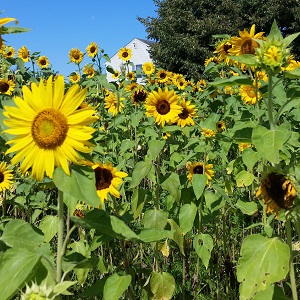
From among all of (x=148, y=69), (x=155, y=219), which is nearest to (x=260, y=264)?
(x=155, y=219)

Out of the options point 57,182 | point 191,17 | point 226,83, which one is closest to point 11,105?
point 57,182

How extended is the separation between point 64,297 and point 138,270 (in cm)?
48

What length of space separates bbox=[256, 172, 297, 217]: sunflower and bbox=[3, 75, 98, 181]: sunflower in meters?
0.45

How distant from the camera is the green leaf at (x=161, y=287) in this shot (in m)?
1.75

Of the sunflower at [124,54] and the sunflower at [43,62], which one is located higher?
the sunflower at [124,54]

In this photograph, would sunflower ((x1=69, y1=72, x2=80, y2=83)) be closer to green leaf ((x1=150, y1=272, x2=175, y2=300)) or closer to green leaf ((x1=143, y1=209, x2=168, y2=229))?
green leaf ((x1=143, y1=209, x2=168, y2=229))

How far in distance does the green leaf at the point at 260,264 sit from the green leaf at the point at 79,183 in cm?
42

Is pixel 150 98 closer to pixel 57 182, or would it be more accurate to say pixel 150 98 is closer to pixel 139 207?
pixel 139 207

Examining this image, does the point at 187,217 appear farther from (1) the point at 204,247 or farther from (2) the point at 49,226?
(2) the point at 49,226

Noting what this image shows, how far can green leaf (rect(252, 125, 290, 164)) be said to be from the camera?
113 cm

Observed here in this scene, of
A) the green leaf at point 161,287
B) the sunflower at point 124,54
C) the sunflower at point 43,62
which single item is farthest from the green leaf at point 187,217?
the sunflower at point 43,62

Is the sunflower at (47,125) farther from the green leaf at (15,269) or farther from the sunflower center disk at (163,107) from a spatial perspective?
the sunflower center disk at (163,107)

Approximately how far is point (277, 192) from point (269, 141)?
5.2 inches

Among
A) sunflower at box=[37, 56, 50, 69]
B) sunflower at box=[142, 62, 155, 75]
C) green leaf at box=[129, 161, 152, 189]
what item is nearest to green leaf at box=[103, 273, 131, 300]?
green leaf at box=[129, 161, 152, 189]
